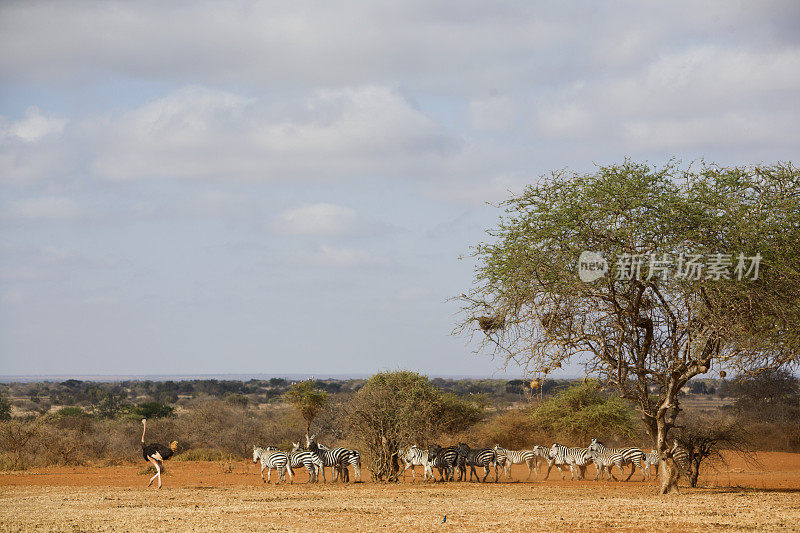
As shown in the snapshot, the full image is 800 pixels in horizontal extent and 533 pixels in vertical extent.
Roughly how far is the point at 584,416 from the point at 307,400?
41.6 feet

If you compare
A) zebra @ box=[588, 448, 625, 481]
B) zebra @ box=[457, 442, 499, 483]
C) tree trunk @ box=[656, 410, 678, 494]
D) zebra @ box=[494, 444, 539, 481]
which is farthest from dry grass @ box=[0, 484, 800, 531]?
zebra @ box=[494, 444, 539, 481]

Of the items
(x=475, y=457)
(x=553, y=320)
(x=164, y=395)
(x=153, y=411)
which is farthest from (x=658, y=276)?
(x=164, y=395)

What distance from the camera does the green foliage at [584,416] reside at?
32656 millimetres

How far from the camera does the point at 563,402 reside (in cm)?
3428

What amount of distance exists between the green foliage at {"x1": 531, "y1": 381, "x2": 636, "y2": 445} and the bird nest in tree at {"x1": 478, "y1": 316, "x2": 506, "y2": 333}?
12891 millimetres

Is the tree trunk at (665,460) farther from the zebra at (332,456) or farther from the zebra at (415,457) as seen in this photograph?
the zebra at (332,456)

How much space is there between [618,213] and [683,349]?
3938 mm

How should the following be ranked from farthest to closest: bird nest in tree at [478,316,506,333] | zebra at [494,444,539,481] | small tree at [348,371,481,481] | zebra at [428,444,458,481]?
zebra at [494,444,539,481], small tree at [348,371,481,481], zebra at [428,444,458,481], bird nest in tree at [478,316,506,333]

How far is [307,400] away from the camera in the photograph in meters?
35.5

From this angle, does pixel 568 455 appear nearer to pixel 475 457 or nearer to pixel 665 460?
pixel 475 457

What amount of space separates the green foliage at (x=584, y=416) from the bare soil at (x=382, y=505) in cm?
587

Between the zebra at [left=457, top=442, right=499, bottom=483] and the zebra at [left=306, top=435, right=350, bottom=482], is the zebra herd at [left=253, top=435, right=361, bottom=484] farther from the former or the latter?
the zebra at [left=457, top=442, right=499, bottom=483]

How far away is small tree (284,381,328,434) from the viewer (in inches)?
1399

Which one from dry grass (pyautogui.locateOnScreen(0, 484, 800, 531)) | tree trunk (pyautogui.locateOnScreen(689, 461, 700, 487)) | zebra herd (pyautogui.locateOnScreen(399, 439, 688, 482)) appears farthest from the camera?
zebra herd (pyautogui.locateOnScreen(399, 439, 688, 482))
